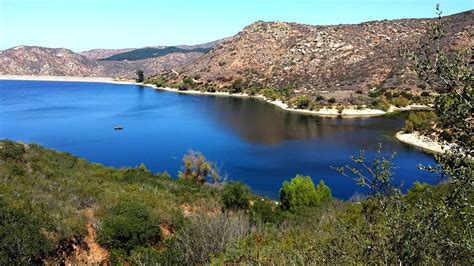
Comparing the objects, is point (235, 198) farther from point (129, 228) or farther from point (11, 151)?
point (11, 151)

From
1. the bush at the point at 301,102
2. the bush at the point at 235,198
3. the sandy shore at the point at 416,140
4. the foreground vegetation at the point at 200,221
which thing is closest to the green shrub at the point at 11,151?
the foreground vegetation at the point at 200,221

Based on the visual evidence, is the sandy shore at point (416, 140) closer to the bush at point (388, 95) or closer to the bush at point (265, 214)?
the bush at point (388, 95)

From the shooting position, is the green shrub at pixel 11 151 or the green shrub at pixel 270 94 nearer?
the green shrub at pixel 11 151

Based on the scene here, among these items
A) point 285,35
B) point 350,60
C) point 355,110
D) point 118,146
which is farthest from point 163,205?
point 285,35

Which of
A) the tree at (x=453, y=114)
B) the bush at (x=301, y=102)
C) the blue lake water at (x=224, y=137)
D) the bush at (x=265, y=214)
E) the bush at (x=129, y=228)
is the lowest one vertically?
the blue lake water at (x=224, y=137)

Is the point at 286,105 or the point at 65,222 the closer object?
the point at 65,222

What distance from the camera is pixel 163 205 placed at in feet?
69.0

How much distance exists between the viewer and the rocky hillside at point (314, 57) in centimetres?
10256

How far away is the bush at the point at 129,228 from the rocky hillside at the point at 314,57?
283 ft

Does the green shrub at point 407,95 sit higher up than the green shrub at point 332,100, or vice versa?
the green shrub at point 407,95

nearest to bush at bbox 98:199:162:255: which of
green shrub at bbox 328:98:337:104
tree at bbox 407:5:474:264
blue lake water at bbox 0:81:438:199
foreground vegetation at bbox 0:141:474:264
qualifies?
foreground vegetation at bbox 0:141:474:264

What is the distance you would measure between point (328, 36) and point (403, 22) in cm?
2239

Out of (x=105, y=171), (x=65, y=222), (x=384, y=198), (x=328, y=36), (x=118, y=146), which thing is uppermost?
(x=328, y=36)

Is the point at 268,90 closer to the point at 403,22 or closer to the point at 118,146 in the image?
the point at 403,22
